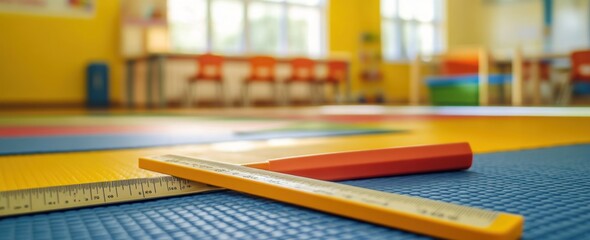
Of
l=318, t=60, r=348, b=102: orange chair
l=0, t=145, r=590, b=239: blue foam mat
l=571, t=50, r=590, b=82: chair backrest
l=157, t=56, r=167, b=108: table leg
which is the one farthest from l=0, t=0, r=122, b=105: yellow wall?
l=0, t=145, r=590, b=239: blue foam mat

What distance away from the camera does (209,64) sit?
317 inches

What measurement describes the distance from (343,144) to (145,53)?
6.90 metres

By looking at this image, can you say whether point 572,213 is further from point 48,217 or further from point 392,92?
point 392,92

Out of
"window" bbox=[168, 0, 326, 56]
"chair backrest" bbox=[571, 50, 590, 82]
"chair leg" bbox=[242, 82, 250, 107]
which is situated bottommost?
"chair leg" bbox=[242, 82, 250, 107]

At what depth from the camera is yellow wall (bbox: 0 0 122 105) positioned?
802 cm

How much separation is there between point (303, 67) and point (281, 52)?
1.66 meters

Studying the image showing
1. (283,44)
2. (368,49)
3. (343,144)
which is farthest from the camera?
(368,49)

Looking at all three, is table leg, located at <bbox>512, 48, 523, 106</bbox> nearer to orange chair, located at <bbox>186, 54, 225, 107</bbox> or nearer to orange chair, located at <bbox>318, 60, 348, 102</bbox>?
orange chair, located at <bbox>318, 60, 348, 102</bbox>

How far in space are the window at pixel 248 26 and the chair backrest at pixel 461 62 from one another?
2.78 metres

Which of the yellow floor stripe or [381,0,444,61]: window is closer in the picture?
the yellow floor stripe

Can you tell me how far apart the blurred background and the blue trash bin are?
0.05ft

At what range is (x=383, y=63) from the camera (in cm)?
1186

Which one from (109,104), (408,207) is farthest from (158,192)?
(109,104)

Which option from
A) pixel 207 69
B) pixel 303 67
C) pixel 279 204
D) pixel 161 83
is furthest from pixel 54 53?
pixel 279 204
